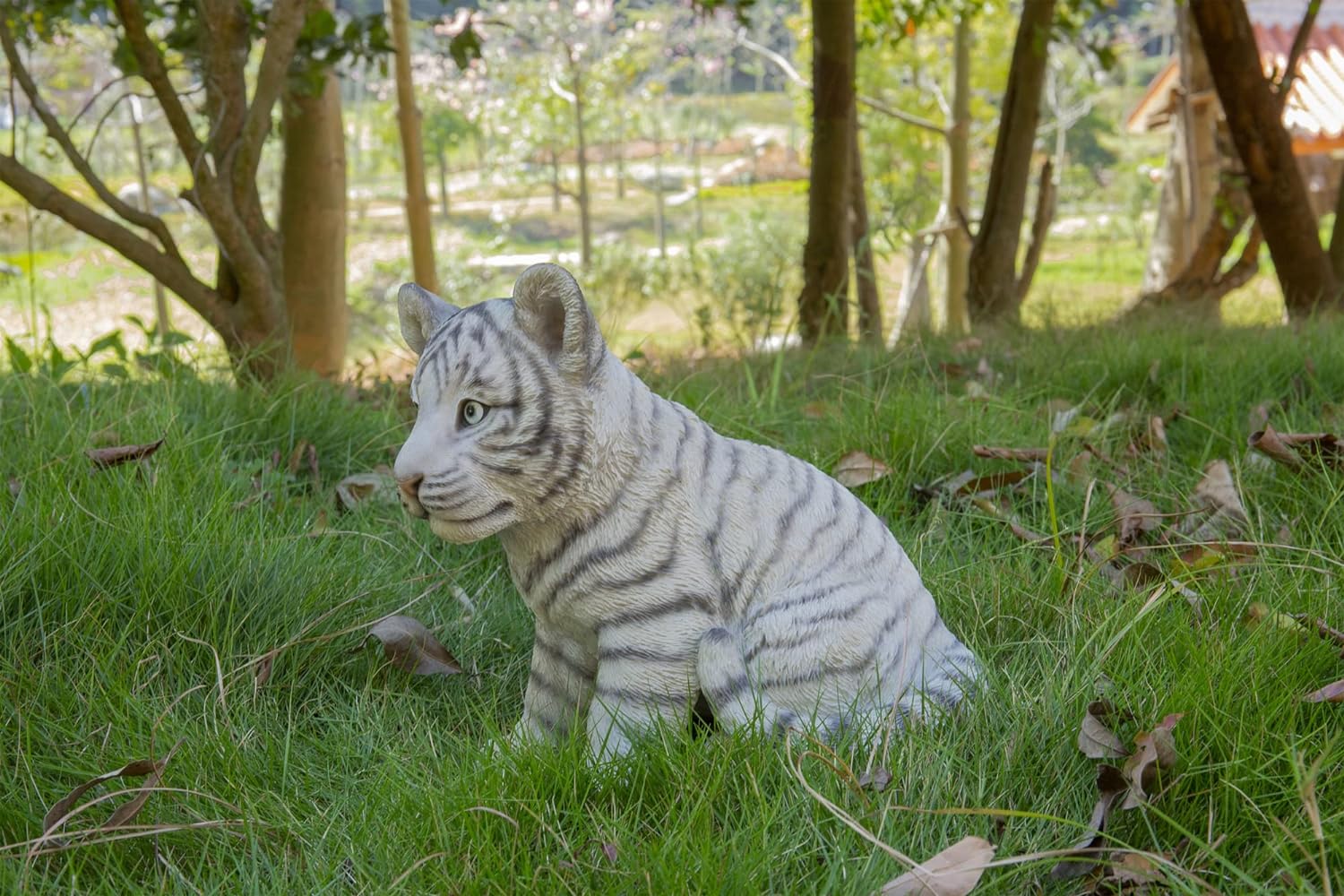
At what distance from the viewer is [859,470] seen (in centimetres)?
303

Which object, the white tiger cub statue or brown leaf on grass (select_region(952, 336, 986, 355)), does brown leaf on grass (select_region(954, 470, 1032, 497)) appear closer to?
the white tiger cub statue

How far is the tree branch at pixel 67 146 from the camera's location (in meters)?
3.73

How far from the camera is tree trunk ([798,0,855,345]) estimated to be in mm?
5727

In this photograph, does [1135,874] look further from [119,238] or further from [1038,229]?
[1038,229]

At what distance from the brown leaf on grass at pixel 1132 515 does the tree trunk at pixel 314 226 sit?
400cm

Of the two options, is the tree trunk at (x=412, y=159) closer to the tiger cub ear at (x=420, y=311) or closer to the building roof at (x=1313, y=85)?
the tiger cub ear at (x=420, y=311)

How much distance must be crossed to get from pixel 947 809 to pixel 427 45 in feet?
52.4

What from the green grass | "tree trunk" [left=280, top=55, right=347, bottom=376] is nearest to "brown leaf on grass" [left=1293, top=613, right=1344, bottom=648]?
the green grass

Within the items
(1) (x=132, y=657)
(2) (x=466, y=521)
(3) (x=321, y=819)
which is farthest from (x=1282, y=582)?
(1) (x=132, y=657)

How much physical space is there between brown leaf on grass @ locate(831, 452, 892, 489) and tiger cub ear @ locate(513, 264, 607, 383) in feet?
3.99

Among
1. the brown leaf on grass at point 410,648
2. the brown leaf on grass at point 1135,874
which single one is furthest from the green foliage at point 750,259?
the brown leaf on grass at point 1135,874

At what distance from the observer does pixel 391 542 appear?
9.33 ft

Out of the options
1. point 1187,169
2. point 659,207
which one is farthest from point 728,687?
point 659,207

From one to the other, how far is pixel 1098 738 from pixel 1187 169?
7.54m
